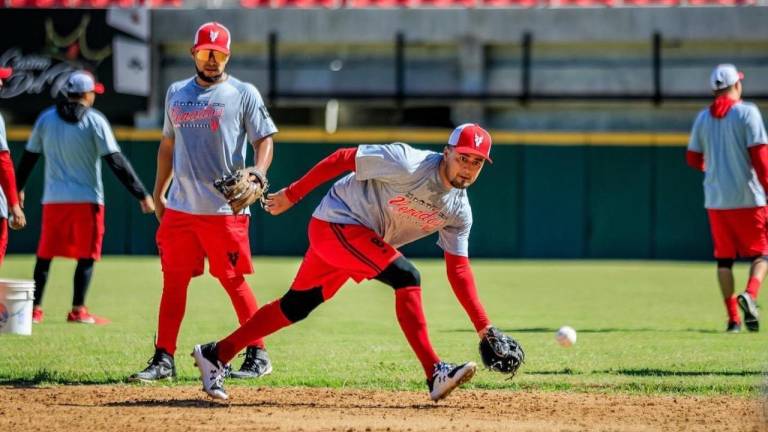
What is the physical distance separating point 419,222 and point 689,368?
8.77 feet

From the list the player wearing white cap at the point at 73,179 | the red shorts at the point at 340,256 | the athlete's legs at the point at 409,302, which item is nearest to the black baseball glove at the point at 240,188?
the red shorts at the point at 340,256

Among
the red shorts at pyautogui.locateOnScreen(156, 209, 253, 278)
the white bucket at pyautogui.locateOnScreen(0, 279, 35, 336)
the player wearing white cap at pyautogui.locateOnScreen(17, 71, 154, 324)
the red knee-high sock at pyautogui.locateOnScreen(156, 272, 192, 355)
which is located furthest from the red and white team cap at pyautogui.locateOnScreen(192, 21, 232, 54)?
the player wearing white cap at pyautogui.locateOnScreen(17, 71, 154, 324)

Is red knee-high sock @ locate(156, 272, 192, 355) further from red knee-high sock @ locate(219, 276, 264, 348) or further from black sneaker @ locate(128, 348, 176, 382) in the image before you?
red knee-high sock @ locate(219, 276, 264, 348)

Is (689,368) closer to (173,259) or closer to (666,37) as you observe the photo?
(173,259)

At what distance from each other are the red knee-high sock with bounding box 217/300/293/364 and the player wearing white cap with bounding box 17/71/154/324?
4.38 m

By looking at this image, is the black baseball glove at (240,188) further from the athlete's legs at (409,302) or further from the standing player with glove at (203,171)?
the athlete's legs at (409,302)

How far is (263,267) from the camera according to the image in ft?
65.1

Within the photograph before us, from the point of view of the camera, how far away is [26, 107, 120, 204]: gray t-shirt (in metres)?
11.2

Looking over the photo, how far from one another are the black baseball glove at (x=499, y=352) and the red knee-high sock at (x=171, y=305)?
6.41 ft

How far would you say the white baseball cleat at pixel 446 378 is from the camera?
22.2ft

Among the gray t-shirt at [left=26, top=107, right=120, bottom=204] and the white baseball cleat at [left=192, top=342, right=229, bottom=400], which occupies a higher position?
the gray t-shirt at [left=26, top=107, right=120, bottom=204]

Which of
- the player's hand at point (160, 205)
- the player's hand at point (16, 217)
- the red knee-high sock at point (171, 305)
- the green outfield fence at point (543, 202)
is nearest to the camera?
the red knee-high sock at point (171, 305)

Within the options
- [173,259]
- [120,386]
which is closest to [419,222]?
[173,259]

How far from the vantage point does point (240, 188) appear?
7113mm
